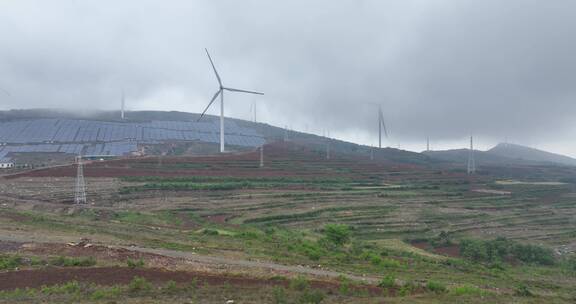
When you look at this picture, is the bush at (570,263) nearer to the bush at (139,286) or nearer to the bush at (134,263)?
the bush at (134,263)

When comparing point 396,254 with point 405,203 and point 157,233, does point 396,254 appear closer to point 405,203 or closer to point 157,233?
point 157,233

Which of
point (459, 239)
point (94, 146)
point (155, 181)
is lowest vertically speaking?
point (459, 239)

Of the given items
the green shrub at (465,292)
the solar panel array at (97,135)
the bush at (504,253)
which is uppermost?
the solar panel array at (97,135)

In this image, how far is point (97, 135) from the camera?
101250 mm

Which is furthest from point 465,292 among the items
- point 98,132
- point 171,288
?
point 98,132

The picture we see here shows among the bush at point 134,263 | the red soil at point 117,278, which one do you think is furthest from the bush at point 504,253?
the bush at point 134,263

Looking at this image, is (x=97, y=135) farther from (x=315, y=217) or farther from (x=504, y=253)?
(x=504, y=253)

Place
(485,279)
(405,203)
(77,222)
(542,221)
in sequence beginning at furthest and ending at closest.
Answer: (405,203), (542,221), (77,222), (485,279)

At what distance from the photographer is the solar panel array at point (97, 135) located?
295 ft

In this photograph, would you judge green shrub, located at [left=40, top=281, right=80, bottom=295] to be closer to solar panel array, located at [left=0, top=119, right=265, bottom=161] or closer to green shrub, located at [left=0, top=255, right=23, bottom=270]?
green shrub, located at [left=0, top=255, right=23, bottom=270]

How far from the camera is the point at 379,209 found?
58.0 meters

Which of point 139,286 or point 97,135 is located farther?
point 97,135

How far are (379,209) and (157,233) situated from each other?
32400 mm

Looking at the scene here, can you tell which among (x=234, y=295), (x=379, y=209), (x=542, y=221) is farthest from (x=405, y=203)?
(x=234, y=295)
